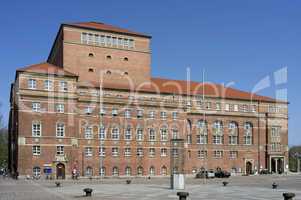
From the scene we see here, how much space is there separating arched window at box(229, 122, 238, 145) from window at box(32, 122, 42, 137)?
128ft

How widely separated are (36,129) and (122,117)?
15.0 metres

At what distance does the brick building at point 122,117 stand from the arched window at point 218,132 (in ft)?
0.63

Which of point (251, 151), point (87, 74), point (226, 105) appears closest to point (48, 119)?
point (87, 74)

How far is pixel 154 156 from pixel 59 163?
17548 millimetres

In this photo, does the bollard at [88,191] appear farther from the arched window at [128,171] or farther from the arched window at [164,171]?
the arched window at [164,171]

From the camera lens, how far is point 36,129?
68.8 m

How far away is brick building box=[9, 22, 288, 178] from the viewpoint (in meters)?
69.1

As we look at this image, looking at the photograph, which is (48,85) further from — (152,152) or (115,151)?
(152,152)

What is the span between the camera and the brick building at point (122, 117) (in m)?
69.1

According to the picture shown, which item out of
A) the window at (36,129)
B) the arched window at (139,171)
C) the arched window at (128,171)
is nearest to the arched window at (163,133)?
the arched window at (139,171)

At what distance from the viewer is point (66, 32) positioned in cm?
7762

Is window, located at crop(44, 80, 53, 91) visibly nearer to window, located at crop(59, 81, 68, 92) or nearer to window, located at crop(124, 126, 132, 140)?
window, located at crop(59, 81, 68, 92)

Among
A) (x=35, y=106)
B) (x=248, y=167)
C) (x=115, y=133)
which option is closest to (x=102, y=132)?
(x=115, y=133)

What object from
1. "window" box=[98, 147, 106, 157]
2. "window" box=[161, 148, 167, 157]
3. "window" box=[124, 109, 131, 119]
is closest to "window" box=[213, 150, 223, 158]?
"window" box=[161, 148, 167, 157]
